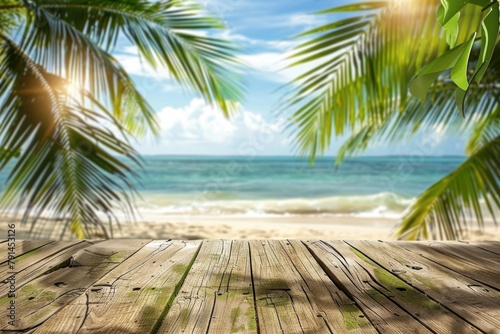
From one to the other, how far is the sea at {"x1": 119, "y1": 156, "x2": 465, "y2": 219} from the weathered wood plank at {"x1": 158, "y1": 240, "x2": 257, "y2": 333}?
256 inches

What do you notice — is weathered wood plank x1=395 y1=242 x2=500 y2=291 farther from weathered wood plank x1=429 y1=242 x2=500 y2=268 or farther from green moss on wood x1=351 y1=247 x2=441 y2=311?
green moss on wood x1=351 y1=247 x2=441 y2=311

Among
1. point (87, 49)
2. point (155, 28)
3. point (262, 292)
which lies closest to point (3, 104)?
point (87, 49)

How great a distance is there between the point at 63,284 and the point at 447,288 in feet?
3.23

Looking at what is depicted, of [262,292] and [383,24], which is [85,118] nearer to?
[383,24]

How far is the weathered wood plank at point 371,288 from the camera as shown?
38.6 inches

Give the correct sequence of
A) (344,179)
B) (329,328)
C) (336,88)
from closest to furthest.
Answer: (329,328)
(336,88)
(344,179)

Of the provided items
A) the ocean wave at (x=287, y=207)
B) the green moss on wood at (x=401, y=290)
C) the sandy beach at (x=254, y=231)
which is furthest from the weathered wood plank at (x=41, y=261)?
the ocean wave at (x=287, y=207)

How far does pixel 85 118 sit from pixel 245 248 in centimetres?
203

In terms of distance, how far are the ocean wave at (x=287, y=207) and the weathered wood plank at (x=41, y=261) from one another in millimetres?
11211

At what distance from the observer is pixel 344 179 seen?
73.2ft

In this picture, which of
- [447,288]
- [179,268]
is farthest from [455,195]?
[179,268]

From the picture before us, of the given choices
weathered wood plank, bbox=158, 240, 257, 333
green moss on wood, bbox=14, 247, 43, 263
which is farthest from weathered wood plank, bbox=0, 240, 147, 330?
weathered wood plank, bbox=158, 240, 257, 333

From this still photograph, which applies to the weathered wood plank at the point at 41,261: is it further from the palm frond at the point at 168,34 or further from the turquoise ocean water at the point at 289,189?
the turquoise ocean water at the point at 289,189

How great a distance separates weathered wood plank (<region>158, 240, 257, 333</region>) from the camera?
3.14 feet
